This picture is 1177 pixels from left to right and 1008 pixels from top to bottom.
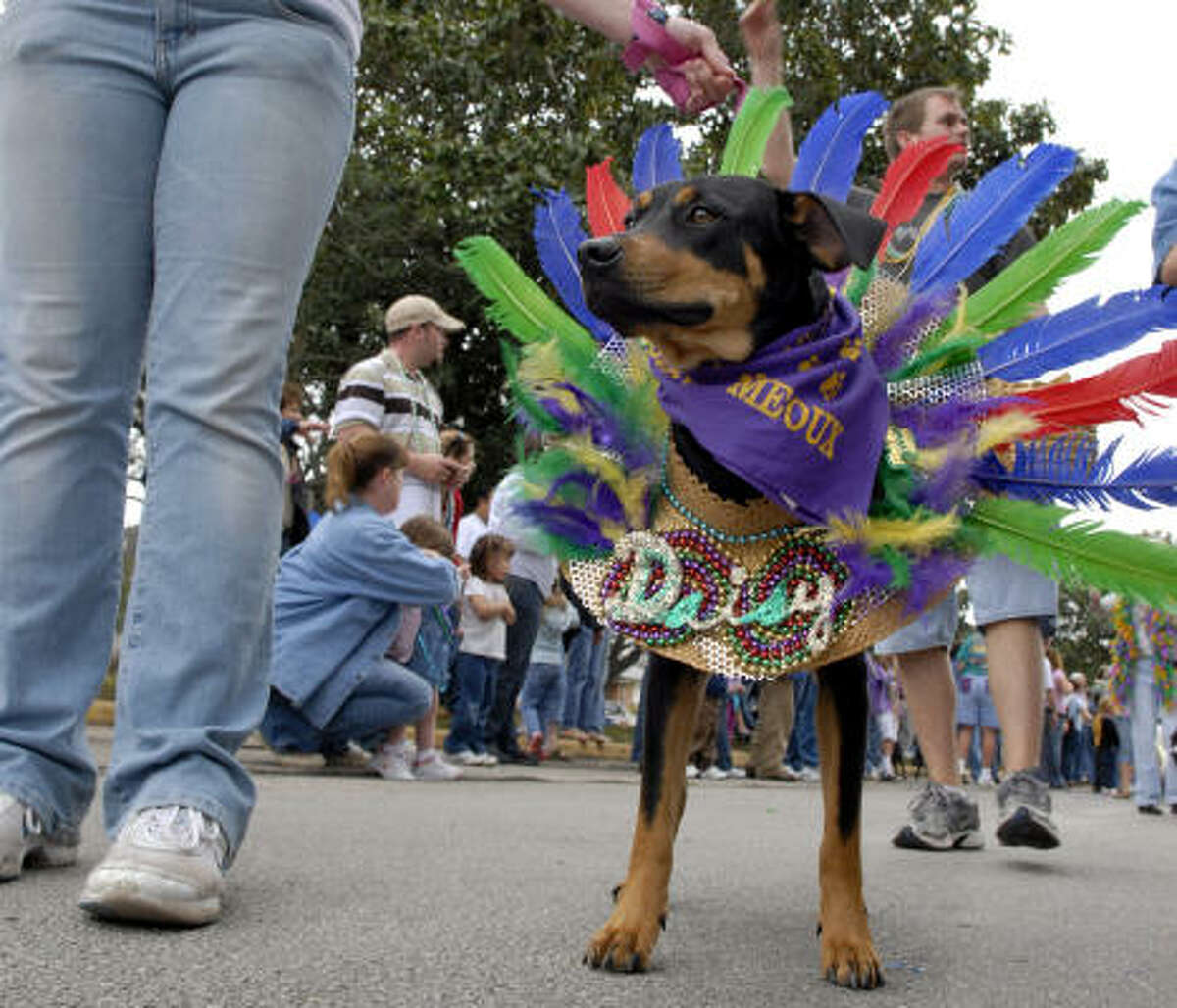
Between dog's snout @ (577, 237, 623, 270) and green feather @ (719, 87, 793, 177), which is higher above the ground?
green feather @ (719, 87, 793, 177)

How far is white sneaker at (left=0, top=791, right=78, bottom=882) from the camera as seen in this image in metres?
2.17

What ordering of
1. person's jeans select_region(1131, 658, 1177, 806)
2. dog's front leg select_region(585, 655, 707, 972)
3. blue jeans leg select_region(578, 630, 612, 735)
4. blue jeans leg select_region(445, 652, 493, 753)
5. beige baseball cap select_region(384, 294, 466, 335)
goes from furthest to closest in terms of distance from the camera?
blue jeans leg select_region(578, 630, 612, 735) < person's jeans select_region(1131, 658, 1177, 806) < blue jeans leg select_region(445, 652, 493, 753) < beige baseball cap select_region(384, 294, 466, 335) < dog's front leg select_region(585, 655, 707, 972)

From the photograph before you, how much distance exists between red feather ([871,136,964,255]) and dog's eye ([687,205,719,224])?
57 centimetres

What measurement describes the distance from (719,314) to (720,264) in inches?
4.7

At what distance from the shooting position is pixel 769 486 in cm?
219

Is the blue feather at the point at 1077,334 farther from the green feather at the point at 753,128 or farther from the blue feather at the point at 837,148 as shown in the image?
the green feather at the point at 753,128

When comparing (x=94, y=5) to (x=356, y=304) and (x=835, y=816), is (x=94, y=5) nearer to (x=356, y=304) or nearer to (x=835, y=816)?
(x=835, y=816)

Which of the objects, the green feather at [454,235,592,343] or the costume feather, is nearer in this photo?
the costume feather

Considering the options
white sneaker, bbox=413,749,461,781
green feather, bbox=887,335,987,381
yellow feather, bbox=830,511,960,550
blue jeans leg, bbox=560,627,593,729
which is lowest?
white sneaker, bbox=413,749,461,781

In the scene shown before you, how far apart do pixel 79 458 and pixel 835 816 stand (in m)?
1.51

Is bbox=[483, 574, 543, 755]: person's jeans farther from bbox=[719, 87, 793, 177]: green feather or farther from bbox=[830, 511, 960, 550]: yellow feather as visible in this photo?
bbox=[830, 511, 960, 550]: yellow feather

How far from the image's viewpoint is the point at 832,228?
7.63ft

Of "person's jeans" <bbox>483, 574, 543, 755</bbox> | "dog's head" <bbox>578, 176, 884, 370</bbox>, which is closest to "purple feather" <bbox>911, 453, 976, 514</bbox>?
"dog's head" <bbox>578, 176, 884, 370</bbox>

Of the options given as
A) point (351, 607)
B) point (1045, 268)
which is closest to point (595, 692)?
point (351, 607)
